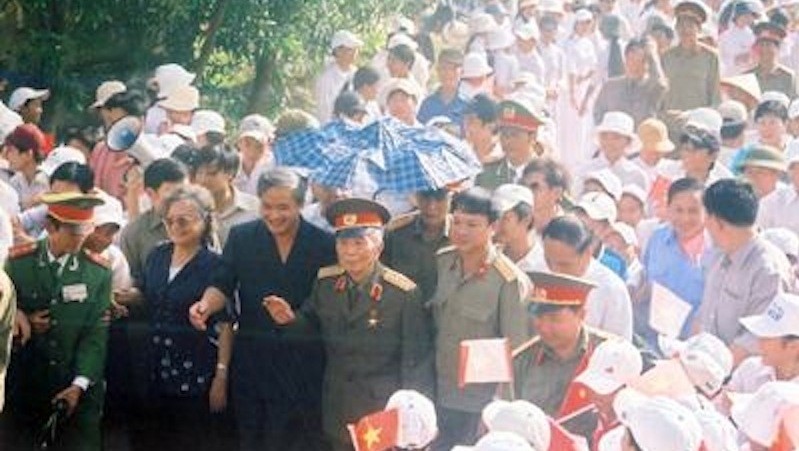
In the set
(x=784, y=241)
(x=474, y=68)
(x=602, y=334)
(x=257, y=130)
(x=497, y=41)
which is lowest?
(x=602, y=334)

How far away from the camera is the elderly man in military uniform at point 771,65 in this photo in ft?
36.5

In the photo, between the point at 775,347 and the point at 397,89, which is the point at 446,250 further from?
the point at 397,89

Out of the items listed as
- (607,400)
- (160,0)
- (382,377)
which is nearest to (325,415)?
(382,377)

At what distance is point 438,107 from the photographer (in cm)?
1109

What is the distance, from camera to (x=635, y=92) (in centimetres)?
1122

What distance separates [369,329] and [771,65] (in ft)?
18.5

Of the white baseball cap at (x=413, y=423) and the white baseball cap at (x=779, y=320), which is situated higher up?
the white baseball cap at (x=779, y=320)

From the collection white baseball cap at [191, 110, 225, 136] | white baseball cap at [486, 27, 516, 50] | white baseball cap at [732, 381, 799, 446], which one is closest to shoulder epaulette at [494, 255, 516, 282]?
white baseball cap at [732, 381, 799, 446]

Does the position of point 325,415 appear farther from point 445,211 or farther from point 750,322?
point 750,322

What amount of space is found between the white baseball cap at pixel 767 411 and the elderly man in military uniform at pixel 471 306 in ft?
4.08

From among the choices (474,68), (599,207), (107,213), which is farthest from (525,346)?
(474,68)

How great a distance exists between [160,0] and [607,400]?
5.94 metres

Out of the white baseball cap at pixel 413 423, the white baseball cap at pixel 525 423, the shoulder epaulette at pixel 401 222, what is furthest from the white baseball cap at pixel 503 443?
the shoulder epaulette at pixel 401 222

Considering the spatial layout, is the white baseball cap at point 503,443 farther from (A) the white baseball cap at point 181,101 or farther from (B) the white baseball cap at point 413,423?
(A) the white baseball cap at point 181,101
